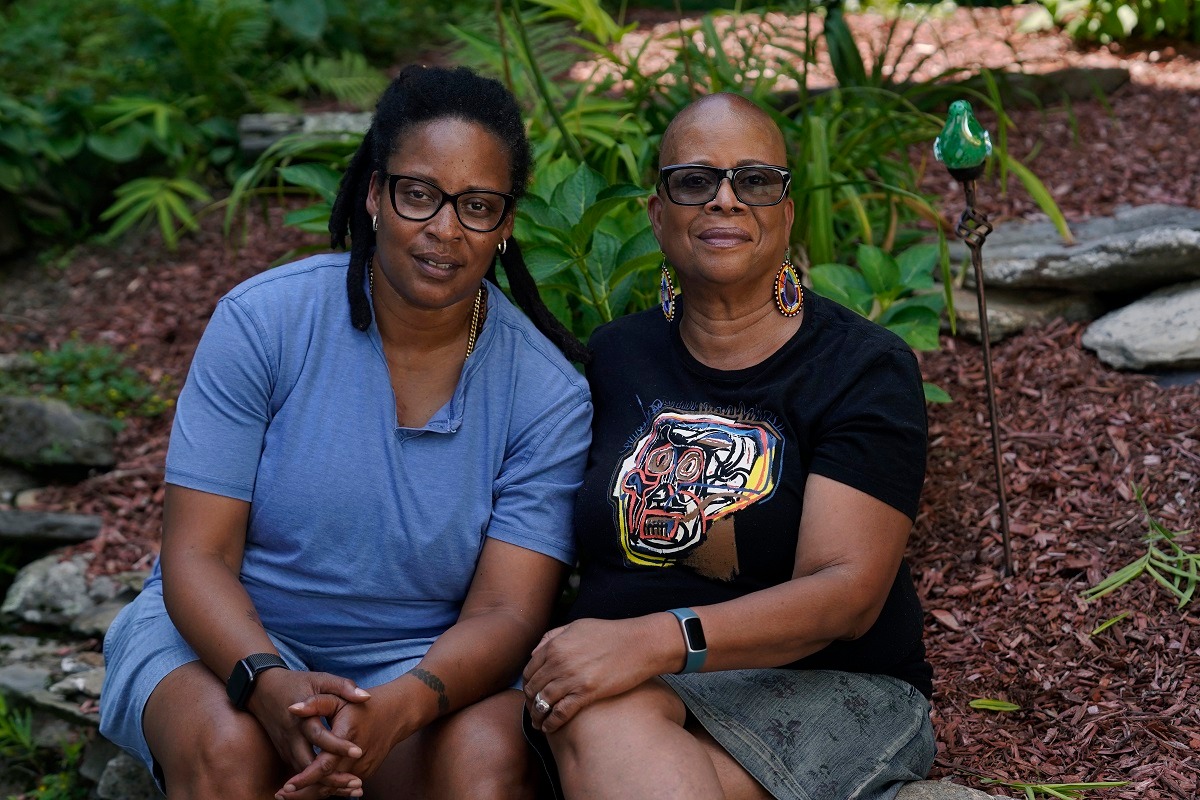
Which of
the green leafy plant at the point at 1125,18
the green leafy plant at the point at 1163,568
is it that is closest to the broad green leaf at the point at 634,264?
the green leafy plant at the point at 1163,568

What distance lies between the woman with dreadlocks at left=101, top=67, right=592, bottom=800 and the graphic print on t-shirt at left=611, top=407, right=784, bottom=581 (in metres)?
0.20

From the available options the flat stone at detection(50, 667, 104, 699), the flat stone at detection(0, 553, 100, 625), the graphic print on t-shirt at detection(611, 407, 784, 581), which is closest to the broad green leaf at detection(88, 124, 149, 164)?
the flat stone at detection(0, 553, 100, 625)

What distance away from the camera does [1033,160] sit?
15.6 ft

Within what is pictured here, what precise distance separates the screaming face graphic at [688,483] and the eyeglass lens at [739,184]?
45cm

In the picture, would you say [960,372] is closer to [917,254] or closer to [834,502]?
[917,254]

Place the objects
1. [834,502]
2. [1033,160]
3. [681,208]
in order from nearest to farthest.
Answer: [834,502]
[681,208]
[1033,160]

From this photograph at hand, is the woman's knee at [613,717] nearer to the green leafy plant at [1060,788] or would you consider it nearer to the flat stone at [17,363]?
the green leafy plant at [1060,788]

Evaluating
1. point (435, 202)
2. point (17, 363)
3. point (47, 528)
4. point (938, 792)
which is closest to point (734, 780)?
point (938, 792)

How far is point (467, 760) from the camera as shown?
224cm

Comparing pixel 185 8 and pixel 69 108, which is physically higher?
pixel 185 8

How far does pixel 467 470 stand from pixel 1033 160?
3.23 meters

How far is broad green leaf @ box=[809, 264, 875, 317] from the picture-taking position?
3152 millimetres

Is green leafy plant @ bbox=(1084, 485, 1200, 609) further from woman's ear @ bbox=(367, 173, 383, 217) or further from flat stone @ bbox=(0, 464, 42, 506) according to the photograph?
flat stone @ bbox=(0, 464, 42, 506)

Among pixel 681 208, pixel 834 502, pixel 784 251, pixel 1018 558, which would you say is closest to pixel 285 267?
pixel 681 208
